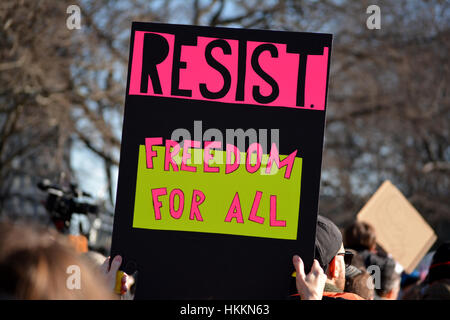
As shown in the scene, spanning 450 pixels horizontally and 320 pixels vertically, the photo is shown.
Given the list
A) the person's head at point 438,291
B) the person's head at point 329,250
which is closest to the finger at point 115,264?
the person's head at point 329,250

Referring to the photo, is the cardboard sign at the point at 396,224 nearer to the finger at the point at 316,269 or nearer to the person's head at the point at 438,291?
the person's head at the point at 438,291

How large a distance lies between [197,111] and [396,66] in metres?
10.8

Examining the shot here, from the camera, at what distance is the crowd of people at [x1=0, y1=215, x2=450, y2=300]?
4.49 ft

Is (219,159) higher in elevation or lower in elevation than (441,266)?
higher

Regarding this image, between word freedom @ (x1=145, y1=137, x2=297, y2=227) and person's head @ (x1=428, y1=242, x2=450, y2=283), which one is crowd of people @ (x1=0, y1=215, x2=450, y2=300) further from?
word freedom @ (x1=145, y1=137, x2=297, y2=227)

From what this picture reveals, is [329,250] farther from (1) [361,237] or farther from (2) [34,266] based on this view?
(1) [361,237]

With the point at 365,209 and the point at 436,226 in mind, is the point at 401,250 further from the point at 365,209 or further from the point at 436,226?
the point at 436,226

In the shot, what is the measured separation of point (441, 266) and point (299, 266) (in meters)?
1.32

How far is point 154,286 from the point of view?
2.49 m

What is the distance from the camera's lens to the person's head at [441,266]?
340 centimetres

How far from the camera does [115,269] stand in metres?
2.44

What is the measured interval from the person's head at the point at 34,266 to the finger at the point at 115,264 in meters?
0.99

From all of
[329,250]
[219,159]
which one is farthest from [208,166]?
[329,250]
